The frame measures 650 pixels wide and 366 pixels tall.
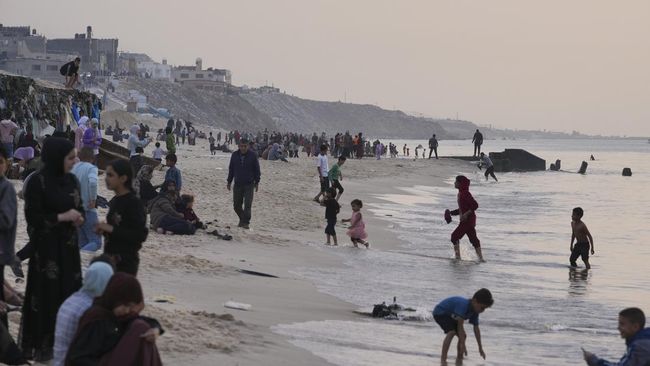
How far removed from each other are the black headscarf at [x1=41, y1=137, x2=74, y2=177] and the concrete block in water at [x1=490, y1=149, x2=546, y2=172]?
60.5m

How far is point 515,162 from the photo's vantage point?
68812mm

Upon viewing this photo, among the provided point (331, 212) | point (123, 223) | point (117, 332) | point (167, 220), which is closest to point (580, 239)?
point (331, 212)

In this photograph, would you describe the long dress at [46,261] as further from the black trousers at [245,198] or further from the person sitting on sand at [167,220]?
the black trousers at [245,198]

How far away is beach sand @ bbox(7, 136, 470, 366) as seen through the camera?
8.57 m

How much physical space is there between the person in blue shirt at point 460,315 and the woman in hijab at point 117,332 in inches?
169

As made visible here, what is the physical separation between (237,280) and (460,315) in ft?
11.9

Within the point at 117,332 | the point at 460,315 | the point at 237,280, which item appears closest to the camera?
the point at 117,332

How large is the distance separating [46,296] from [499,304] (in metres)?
7.22

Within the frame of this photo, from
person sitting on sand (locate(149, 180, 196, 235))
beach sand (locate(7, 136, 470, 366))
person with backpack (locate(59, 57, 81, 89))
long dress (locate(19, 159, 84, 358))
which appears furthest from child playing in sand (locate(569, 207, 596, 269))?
person with backpack (locate(59, 57, 81, 89))

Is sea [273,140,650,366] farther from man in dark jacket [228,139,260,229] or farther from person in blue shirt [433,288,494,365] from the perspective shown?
man in dark jacket [228,139,260,229]

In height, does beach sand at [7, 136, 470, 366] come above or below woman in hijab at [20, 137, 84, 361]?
below

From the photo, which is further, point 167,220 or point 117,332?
point 167,220

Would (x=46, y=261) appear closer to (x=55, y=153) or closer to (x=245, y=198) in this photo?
(x=55, y=153)

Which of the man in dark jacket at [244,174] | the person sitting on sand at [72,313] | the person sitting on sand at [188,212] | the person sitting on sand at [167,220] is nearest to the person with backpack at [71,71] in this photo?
the man in dark jacket at [244,174]
